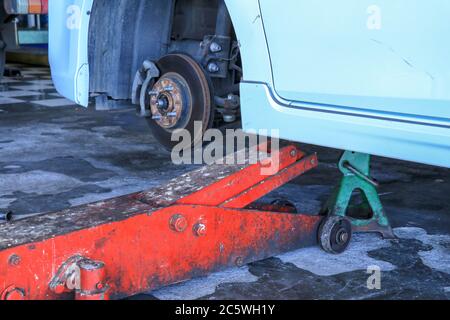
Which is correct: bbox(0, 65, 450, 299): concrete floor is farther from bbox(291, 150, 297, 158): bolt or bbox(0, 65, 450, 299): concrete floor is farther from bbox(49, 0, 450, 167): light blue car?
bbox(49, 0, 450, 167): light blue car

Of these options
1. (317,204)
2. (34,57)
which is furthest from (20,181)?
(34,57)

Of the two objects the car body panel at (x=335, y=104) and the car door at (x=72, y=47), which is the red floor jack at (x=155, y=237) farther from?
the car door at (x=72, y=47)

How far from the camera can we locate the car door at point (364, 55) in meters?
1.72

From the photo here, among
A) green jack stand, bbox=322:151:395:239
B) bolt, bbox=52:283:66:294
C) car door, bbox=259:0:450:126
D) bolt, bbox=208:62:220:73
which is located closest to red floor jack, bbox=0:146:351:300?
bolt, bbox=52:283:66:294

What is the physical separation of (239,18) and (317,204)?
1.28 metres

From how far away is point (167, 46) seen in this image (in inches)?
120

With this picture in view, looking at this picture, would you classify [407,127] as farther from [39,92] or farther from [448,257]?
[39,92]

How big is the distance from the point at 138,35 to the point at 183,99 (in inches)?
20.3

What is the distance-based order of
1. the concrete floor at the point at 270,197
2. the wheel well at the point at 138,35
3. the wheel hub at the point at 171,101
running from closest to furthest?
the concrete floor at the point at 270,197 < the wheel hub at the point at 171,101 < the wheel well at the point at 138,35

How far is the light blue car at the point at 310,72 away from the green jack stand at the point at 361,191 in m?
0.53

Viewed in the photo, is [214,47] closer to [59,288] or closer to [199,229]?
[199,229]

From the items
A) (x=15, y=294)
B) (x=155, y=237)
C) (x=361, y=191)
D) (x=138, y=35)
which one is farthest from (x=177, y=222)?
(x=138, y=35)

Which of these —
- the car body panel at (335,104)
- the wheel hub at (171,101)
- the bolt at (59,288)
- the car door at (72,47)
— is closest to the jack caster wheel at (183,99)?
the wheel hub at (171,101)

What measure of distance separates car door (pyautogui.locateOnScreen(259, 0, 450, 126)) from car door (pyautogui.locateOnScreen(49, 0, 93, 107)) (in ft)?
3.11
